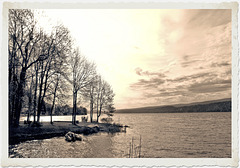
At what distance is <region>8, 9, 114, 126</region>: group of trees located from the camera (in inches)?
246

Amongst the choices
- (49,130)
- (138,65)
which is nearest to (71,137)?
(49,130)

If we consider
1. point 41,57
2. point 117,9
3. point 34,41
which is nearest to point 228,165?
point 117,9

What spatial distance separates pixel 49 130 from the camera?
818 cm

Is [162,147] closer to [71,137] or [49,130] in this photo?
[71,137]

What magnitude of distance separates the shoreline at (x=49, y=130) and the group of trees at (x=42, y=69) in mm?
506

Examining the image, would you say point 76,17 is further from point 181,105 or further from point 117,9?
point 181,105

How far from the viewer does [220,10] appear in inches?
230

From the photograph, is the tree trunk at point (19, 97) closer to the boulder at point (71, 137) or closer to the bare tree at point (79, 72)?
the bare tree at point (79, 72)

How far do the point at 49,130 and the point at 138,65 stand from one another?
19.8ft

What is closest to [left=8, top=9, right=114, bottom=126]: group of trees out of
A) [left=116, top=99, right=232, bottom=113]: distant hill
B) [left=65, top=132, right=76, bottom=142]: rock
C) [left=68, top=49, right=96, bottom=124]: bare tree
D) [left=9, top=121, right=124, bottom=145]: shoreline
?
[left=68, top=49, right=96, bottom=124]: bare tree

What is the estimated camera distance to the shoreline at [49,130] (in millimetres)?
6199

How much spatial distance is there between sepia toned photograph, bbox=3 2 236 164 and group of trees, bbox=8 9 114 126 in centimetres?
4

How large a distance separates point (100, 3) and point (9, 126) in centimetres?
598

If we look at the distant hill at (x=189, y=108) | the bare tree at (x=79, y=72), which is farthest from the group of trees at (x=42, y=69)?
the distant hill at (x=189, y=108)
